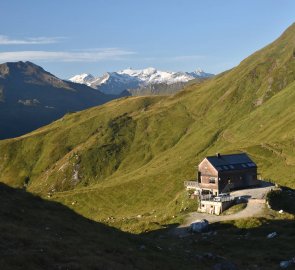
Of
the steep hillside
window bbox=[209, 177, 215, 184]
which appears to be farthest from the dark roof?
the steep hillside

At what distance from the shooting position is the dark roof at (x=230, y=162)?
107881 mm

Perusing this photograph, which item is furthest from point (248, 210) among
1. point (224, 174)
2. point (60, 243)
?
point (60, 243)

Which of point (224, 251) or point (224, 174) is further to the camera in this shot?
point (224, 174)

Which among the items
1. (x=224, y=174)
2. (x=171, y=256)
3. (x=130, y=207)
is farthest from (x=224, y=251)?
(x=130, y=207)

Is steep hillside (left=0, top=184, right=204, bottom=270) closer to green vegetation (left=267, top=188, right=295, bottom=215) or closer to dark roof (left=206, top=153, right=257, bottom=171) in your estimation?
green vegetation (left=267, top=188, right=295, bottom=215)

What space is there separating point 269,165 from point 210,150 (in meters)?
54.4

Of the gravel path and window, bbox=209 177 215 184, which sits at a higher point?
window, bbox=209 177 215 184

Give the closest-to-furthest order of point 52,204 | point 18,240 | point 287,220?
point 18,240, point 52,204, point 287,220

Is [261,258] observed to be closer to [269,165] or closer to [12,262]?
[12,262]

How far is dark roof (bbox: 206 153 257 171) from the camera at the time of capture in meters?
108

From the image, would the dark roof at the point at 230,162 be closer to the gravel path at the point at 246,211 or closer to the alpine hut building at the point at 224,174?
the alpine hut building at the point at 224,174

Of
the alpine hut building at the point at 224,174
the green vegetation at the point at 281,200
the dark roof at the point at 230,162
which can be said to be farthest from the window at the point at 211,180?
the green vegetation at the point at 281,200

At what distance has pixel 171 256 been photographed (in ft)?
173

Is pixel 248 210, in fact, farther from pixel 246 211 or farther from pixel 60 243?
pixel 60 243
